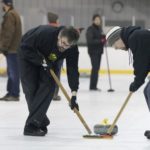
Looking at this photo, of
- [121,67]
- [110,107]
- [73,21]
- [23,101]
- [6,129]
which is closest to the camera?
[6,129]

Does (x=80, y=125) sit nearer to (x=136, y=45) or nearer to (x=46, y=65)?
(x=46, y=65)

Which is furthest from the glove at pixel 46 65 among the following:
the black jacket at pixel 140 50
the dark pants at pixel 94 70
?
the dark pants at pixel 94 70

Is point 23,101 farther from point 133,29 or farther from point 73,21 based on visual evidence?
point 73,21

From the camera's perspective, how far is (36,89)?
6379mm

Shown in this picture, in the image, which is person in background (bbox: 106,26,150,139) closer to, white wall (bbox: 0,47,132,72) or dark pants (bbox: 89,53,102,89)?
dark pants (bbox: 89,53,102,89)

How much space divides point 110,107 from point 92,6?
1063cm

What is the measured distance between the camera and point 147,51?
5.57m

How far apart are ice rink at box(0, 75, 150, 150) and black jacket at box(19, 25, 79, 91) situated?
594 millimetres

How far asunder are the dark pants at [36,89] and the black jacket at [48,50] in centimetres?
12

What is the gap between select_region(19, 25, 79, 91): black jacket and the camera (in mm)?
6070

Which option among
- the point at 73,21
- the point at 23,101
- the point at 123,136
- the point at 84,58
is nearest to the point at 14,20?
the point at 23,101

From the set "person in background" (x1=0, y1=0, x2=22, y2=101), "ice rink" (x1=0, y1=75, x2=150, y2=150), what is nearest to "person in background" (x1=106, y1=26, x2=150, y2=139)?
"ice rink" (x1=0, y1=75, x2=150, y2=150)

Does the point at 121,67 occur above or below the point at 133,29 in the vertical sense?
below

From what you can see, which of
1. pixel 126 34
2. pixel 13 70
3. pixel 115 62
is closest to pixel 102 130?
pixel 126 34
